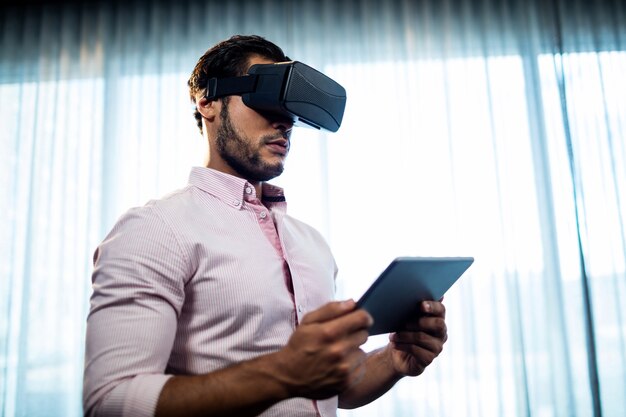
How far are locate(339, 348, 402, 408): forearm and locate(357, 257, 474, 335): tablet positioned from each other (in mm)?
137

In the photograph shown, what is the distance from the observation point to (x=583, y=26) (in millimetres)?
2441

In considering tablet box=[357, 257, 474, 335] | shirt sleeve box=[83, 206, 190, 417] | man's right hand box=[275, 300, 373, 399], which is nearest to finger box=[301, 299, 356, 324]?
man's right hand box=[275, 300, 373, 399]

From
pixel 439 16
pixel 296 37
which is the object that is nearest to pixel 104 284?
pixel 296 37

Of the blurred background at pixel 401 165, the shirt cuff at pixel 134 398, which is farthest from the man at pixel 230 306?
the blurred background at pixel 401 165

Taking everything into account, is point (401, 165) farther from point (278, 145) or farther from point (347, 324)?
point (347, 324)

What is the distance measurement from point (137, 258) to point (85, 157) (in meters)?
1.84

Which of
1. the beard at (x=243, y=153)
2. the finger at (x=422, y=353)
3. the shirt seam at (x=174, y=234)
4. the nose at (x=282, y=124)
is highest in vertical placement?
the nose at (x=282, y=124)

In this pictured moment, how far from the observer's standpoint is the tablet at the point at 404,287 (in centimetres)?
74

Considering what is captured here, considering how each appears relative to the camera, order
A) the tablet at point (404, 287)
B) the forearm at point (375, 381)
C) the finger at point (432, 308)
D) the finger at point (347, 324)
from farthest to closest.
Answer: the forearm at point (375, 381) < the finger at point (432, 308) < the tablet at point (404, 287) < the finger at point (347, 324)

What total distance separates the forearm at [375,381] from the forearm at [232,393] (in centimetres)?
43

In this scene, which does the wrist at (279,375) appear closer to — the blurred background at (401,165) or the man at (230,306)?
the man at (230,306)

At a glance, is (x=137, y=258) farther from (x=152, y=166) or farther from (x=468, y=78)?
(x=468, y=78)

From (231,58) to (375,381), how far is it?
0.81 metres

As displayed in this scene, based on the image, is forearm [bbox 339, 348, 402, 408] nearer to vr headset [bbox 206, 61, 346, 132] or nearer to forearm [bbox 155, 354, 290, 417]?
forearm [bbox 155, 354, 290, 417]
